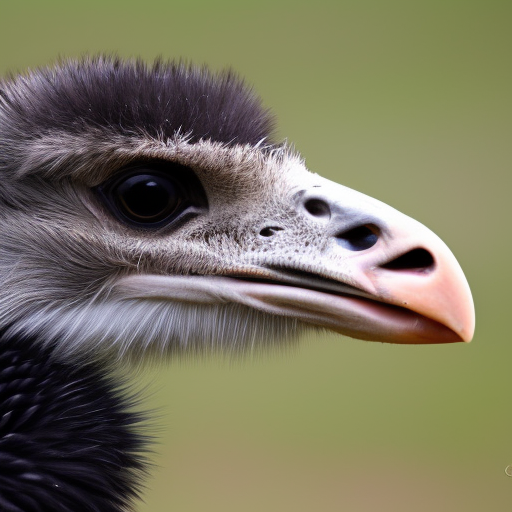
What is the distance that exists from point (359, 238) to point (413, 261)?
11cm

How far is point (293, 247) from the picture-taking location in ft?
6.14

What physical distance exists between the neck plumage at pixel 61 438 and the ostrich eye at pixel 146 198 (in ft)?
1.05

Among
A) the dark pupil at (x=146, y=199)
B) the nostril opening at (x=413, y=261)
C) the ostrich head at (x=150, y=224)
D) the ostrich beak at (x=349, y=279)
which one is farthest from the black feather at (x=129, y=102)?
the nostril opening at (x=413, y=261)

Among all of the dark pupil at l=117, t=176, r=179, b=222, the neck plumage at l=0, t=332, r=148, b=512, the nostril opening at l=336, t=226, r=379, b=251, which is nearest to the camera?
the neck plumage at l=0, t=332, r=148, b=512

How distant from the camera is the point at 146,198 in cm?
193

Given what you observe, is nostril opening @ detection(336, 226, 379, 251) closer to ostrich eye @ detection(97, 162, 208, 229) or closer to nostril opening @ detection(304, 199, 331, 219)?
nostril opening @ detection(304, 199, 331, 219)

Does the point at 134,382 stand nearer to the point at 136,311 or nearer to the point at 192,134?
the point at 136,311

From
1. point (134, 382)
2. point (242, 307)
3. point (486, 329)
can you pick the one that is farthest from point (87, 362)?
point (486, 329)

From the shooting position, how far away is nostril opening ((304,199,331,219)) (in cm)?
191

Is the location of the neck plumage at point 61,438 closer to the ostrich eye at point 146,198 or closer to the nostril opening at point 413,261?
the ostrich eye at point 146,198

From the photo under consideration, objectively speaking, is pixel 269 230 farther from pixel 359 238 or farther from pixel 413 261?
pixel 413 261

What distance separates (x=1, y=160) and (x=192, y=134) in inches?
15.3

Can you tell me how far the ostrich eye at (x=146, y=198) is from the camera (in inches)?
76.2

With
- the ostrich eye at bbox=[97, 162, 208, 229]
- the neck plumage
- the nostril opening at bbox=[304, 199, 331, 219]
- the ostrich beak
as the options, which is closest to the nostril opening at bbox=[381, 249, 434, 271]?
the ostrich beak
